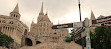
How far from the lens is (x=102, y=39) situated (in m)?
36.2

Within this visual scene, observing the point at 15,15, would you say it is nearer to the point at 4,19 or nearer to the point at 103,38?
the point at 4,19

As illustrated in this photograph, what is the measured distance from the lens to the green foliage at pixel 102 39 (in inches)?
1337

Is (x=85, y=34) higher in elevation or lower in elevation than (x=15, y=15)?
lower

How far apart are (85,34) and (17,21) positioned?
5166 centimetres

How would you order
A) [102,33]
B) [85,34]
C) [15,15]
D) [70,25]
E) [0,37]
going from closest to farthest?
[85,34] → [70,25] → [102,33] → [0,37] → [15,15]

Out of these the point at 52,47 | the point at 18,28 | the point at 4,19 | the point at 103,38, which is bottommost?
the point at 52,47

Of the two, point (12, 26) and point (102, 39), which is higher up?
point (12, 26)

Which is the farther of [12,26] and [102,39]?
[12,26]

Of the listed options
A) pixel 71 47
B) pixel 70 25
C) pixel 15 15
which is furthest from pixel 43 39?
pixel 70 25

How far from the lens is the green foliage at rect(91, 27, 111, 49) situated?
33963 mm

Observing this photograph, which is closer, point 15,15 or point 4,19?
point 4,19

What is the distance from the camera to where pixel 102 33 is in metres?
36.8

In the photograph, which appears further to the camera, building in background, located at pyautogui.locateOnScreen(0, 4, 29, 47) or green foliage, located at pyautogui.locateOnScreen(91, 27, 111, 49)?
building in background, located at pyautogui.locateOnScreen(0, 4, 29, 47)

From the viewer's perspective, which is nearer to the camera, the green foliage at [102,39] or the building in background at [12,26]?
the green foliage at [102,39]
